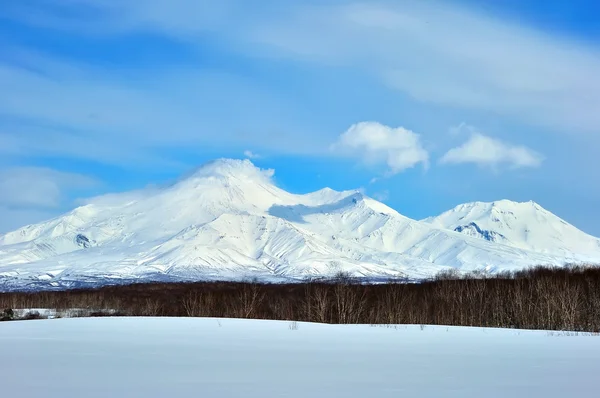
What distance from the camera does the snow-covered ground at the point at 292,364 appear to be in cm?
1706

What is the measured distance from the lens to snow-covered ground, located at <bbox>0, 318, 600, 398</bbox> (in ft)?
56.0

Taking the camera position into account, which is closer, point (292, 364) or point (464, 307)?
point (292, 364)

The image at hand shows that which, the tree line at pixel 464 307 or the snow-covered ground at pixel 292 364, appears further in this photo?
the tree line at pixel 464 307

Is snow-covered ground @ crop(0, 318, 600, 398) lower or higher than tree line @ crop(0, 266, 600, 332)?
lower

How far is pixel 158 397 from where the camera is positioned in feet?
51.1

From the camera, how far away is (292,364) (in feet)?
75.7

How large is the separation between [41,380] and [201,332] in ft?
67.5

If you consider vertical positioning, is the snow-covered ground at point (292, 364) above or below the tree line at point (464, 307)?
below

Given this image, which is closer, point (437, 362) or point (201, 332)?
point (437, 362)

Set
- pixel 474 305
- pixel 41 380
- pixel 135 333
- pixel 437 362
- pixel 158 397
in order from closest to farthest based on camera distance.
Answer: pixel 158 397, pixel 41 380, pixel 437 362, pixel 135 333, pixel 474 305

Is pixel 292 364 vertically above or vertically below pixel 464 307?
below

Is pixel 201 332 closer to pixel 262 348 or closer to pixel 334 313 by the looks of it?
pixel 262 348

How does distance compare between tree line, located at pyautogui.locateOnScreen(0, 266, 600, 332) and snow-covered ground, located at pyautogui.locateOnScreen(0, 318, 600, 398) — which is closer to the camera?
snow-covered ground, located at pyautogui.locateOnScreen(0, 318, 600, 398)

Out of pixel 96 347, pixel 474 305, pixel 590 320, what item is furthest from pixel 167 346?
pixel 474 305
